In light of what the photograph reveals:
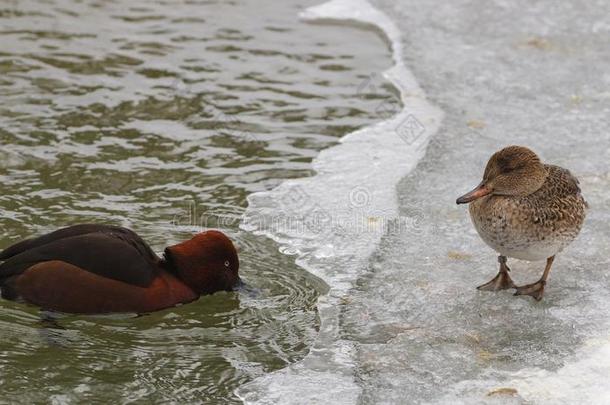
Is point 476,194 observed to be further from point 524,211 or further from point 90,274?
point 90,274

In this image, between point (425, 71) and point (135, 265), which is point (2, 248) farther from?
point (425, 71)

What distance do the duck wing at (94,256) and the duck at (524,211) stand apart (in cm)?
173

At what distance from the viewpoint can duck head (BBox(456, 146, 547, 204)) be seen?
559 cm

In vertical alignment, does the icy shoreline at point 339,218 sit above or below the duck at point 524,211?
below

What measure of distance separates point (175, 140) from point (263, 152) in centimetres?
67

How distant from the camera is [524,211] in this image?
5465 mm

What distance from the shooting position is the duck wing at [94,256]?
17.7 feet

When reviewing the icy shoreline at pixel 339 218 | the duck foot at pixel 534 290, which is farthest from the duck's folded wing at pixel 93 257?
the duck foot at pixel 534 290

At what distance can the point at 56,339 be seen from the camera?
526 cm

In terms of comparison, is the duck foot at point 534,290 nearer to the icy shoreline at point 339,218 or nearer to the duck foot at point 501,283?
the duck foot at point 501,283

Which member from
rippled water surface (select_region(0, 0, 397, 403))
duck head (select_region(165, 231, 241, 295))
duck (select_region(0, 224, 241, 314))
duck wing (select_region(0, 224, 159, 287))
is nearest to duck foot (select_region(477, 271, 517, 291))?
rippled water surface (select_region(0, 0, 397, 403))

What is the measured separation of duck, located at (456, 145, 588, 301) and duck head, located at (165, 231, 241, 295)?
1.28 metres

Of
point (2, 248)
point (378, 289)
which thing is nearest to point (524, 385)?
point (378, 289)

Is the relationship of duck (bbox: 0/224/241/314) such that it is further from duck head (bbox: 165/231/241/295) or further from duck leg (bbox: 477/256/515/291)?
duck leg (bbox: 477/256/515/291)
